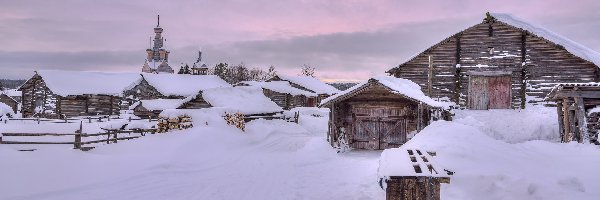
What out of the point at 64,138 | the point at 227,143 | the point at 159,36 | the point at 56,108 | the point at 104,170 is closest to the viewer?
the point at 104,170

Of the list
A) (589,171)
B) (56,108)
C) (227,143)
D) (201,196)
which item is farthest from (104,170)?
(56,108)

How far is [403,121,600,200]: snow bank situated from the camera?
28.0ft

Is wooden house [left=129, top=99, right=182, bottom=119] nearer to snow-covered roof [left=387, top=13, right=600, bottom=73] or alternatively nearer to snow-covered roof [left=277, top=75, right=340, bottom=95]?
snow-covered roof [left=277, top=75, right=340, bottom=95]

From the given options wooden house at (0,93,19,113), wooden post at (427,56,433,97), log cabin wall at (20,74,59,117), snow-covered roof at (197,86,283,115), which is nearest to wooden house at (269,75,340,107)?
snow-covered roof at (197,86,283,115)

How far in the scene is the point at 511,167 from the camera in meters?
10.0

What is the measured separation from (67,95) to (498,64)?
130 feet

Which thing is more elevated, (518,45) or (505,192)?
(518,45)

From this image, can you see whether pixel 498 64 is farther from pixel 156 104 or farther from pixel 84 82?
pixel 84 82

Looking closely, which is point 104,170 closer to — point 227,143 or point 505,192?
point 227,143

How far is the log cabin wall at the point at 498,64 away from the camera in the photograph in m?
23.8

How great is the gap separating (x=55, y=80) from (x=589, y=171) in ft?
157

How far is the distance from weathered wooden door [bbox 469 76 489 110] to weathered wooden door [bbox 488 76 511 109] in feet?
1.06

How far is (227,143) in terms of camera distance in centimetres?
1848

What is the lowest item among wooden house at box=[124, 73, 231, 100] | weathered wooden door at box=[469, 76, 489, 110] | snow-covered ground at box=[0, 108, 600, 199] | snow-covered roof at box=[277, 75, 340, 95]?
snow-covered ground at box=[0, 108, 600, 199]
